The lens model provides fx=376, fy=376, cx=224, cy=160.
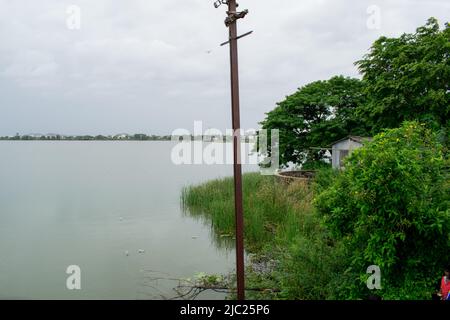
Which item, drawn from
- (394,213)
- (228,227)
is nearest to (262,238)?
(228,227)

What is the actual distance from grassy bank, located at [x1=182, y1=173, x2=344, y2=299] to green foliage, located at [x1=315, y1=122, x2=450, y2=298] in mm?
587

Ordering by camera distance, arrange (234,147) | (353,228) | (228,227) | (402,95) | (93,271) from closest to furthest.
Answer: (234,147) < (353,228) < (93,271) < (228,227) < (402,95)

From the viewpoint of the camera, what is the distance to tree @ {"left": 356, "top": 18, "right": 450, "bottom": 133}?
948 centimetres

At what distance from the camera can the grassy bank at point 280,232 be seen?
4129 millimetres

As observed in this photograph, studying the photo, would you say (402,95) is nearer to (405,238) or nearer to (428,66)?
(428,66)

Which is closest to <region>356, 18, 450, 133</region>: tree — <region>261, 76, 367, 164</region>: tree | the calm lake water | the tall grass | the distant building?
the distant building

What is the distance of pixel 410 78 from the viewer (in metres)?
9.97

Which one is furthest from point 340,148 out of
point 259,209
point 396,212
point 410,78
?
point 396,212

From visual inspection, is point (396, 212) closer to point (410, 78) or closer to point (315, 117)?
point (410, 78)

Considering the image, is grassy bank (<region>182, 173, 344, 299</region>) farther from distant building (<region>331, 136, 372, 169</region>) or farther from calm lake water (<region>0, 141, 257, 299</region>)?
distant building (<region>331, 136, 372, 169</region>)

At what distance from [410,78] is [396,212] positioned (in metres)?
8.02

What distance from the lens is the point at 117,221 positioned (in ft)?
35.6

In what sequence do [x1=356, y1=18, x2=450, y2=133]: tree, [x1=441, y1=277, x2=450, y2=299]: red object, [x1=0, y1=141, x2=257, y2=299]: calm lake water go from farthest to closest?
[x1=356, y1=18, x2=450, y2=133]: tree
[x1=0, y1=141, x2=257, y2=299]: calm lake water
[x1=441, y1=277, x2=450, y2=299]: red object

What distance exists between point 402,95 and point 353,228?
26.1 ft
